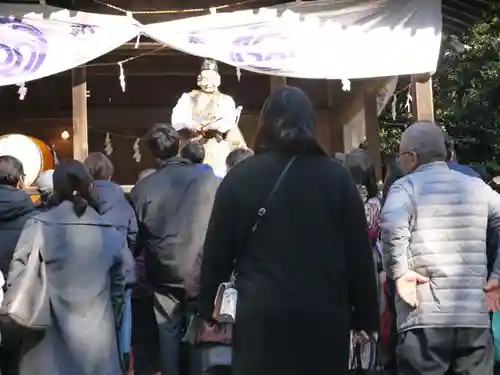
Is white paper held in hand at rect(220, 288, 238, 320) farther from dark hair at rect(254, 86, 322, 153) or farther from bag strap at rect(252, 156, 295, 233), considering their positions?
dark hair at rect(254, 86, 322, 153)

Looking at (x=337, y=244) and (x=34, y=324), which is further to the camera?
(x=34, y=324)

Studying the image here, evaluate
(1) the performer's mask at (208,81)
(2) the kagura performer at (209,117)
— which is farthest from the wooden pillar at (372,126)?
(1) the performer's mask at (208,81)

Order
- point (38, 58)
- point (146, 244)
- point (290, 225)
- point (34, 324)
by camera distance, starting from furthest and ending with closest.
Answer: point (38, 58), point (146, 244), point (34, 324), point (290, 225)

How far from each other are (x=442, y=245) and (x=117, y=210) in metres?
2.27

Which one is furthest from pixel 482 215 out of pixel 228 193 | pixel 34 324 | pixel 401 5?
pixel 401 5

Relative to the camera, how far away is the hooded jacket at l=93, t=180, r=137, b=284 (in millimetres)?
4953

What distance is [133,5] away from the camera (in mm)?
8844

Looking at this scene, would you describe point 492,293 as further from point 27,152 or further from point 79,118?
point 27,152

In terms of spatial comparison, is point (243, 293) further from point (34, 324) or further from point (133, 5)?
Result: point (133, 5)

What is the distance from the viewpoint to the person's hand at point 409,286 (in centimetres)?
386

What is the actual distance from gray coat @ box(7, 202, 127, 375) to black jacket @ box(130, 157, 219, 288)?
53 cm

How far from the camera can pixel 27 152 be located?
8.37 meters

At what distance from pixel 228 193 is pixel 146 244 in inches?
89.3

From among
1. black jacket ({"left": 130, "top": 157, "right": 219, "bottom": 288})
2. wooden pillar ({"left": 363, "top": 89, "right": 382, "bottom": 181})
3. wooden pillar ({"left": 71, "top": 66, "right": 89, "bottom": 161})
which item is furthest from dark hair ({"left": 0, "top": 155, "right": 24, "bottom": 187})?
wooden pillar ({"left": 363, "top": 89, "right": 382, "bottom": 181})
